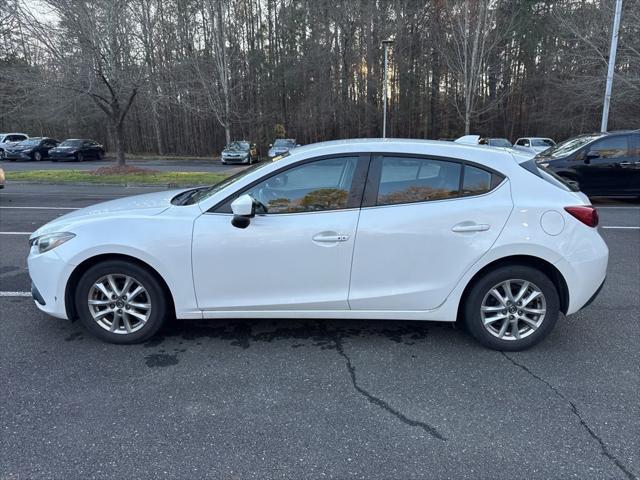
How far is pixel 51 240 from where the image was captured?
3.47 m

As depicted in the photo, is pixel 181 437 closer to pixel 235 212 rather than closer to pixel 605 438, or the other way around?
pixel 235 212

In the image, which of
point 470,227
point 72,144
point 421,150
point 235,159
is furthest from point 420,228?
point 72,144

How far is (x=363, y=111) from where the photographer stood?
34969mm

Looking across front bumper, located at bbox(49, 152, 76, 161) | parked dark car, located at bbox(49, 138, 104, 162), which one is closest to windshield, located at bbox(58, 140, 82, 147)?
parked dark car, located at bbox(49, 138, 104, 162)

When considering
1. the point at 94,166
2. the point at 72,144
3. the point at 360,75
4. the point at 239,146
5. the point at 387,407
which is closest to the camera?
the point at 387,407

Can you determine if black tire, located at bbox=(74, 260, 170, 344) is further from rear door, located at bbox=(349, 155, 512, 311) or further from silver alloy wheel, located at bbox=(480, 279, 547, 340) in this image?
silver alloy wheel, located at bbox=(480, 279, 547, 340)

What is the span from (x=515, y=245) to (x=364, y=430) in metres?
1.72

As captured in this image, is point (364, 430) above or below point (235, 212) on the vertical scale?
below

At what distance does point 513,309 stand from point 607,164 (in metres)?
8.93

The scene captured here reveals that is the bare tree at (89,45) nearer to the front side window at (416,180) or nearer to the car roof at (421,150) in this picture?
the car roof at (421,150)

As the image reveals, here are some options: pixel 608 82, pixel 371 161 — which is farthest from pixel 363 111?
pixel 371 161

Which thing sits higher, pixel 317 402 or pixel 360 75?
pixel 360 75

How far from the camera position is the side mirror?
125 inches

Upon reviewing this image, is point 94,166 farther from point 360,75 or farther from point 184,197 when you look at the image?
point 184,197
